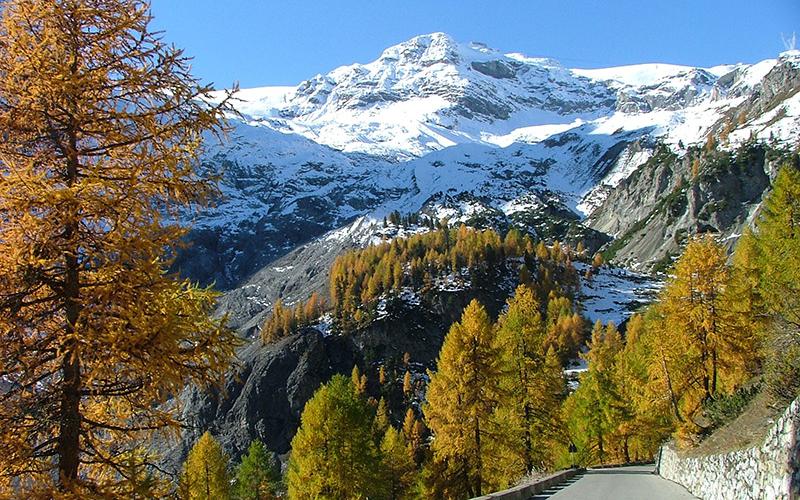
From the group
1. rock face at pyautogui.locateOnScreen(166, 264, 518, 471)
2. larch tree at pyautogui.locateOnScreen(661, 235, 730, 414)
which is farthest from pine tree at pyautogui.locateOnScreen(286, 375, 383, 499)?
rock face at pyautogui.locateOnScreen(166, 264, 518, 471)

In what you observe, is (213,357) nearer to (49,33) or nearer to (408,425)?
(49,33)

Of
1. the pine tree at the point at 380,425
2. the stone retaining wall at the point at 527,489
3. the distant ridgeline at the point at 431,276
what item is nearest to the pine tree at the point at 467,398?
the stone retaining wall at the point at 527,489

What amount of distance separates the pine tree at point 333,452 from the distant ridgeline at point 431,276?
9945cm

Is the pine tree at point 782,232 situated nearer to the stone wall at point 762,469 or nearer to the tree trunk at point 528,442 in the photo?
the tree trunk at point 528,442

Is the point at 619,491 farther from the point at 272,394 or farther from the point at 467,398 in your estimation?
the point at 272,394

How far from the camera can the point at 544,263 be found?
16412 cm

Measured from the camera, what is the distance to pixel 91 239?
300 inches

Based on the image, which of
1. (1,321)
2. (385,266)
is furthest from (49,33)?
(385,266)

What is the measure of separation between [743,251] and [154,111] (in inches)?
1759

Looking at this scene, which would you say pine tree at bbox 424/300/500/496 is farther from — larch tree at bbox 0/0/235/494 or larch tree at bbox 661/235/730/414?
larch tree at bbox 0/0/235/494

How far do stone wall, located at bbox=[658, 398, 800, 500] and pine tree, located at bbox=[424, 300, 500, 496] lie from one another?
11.2m

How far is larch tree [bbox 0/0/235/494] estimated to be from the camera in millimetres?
7188

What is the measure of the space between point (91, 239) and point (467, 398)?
72.1ft

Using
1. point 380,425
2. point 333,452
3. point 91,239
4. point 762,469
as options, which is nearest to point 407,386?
point 380,425
